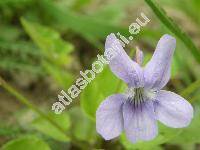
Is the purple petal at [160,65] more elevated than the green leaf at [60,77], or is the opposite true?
the green leaf at [60,77]

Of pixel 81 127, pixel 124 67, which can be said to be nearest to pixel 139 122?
pixel 124 67

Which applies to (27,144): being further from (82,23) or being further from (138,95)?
(82,23)

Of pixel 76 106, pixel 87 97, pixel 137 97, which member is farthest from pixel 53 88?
pixel 137 97

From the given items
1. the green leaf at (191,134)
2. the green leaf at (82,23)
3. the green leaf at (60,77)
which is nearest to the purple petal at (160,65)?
the green leaf at (191,134)

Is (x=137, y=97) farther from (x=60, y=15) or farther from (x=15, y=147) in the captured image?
(x=60, y=15)

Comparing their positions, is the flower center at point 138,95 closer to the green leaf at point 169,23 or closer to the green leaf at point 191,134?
the green leaf at point 169,23

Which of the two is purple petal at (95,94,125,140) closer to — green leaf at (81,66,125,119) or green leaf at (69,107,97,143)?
green leaf at (81,66,125,119)
